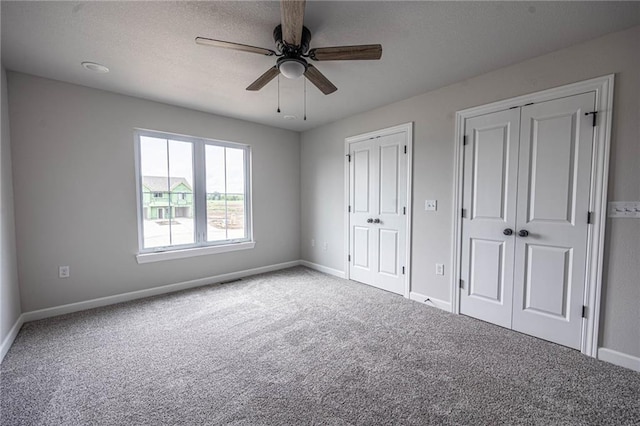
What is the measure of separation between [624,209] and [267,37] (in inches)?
120

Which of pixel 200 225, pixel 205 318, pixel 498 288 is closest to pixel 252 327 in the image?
pixel 205 318

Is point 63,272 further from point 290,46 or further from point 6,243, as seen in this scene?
point 290,46

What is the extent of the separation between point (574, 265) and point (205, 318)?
3.49 metres

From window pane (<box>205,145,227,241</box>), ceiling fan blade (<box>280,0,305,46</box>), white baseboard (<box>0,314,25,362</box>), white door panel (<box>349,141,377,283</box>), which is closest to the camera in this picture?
ceiling fan blade (<box>280,0,305,46</box>)

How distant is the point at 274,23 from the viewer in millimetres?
1909

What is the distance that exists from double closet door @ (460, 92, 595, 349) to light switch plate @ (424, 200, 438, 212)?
0.32 meters

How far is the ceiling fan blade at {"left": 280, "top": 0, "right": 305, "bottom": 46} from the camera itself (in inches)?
55.1

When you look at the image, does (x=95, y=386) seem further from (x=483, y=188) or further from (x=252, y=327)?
(x=483, y=188)

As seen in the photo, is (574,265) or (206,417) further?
(574,265)

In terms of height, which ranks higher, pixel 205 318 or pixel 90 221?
pixel 90 221

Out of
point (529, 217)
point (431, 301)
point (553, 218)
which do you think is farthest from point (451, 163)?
point (431, 301)

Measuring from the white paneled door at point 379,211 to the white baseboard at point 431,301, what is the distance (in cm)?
19

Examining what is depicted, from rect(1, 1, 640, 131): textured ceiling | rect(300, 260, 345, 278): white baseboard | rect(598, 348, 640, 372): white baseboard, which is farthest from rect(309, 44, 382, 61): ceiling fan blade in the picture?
rect(300, 260, 345, 278): white baseboard

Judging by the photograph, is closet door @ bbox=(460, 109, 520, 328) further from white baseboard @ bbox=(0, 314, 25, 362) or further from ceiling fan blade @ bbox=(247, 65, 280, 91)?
white baseboard @ bbox=(0, 314, 25, 362)
